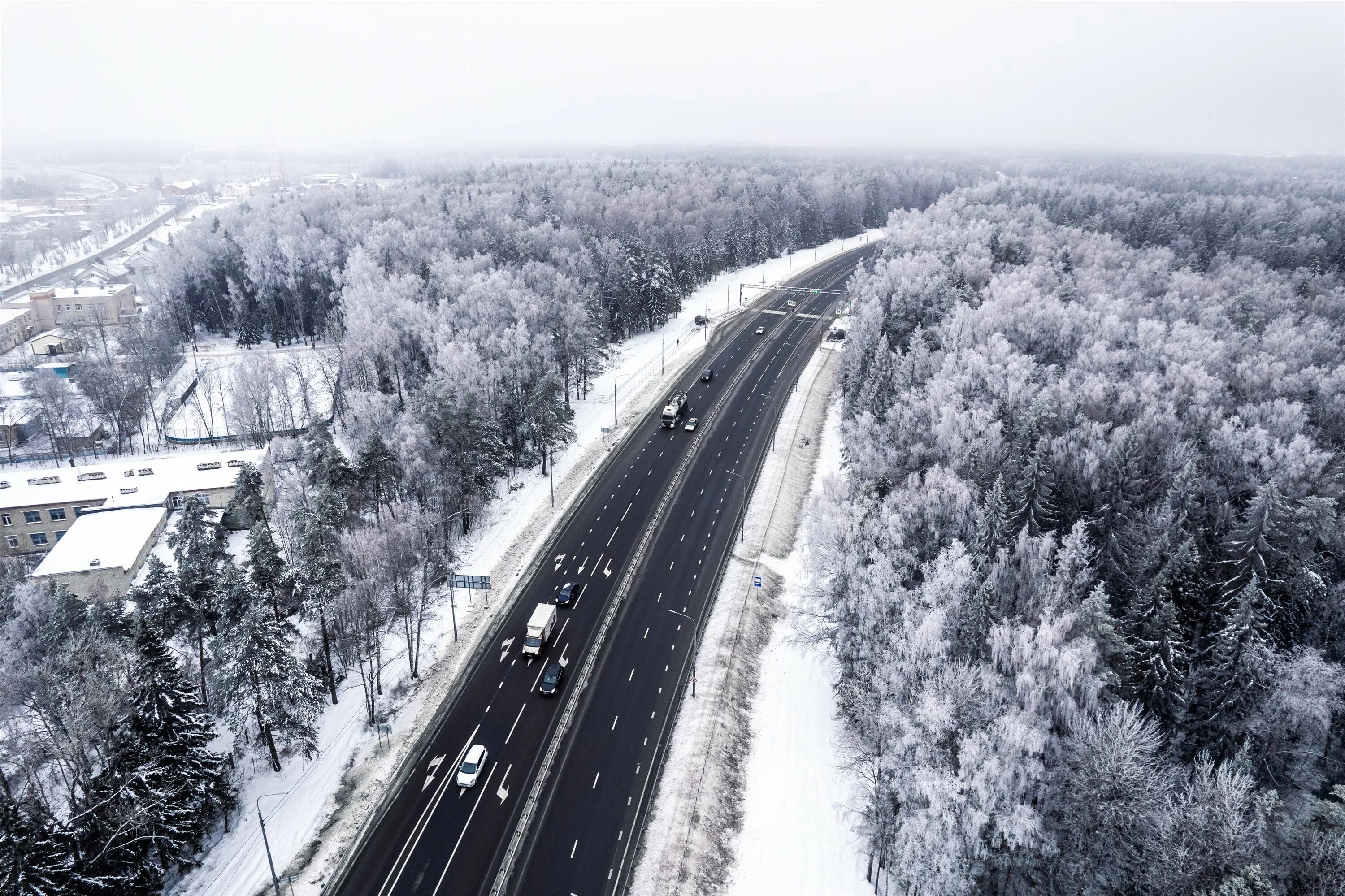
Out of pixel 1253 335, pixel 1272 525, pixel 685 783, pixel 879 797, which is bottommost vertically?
pixel 685 783

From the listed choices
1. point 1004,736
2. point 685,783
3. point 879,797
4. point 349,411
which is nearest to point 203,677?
point 685,783

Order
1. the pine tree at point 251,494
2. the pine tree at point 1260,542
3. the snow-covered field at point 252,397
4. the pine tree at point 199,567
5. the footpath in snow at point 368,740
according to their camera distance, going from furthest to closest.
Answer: the snow-covered field at point 252,397 < the pine tree at point 251,494 < the pine tree at point 199,567 < the pine tree at point 1260,542 < the footpath in snow at point 368,740

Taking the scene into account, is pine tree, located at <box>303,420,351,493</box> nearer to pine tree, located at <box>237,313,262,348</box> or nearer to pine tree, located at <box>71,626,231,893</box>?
pine tree, located at <box>71,626,231,893</box>

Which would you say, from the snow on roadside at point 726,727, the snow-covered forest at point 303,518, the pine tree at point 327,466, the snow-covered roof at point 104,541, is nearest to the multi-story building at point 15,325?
the snow-covered forest at point 303,518

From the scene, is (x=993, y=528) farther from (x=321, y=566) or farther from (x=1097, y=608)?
(x=321, y=566)

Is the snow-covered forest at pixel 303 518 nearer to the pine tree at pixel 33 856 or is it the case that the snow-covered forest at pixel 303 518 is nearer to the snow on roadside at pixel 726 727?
the pine tree at pixel 33 856

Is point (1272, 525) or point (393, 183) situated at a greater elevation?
point (393, 183)

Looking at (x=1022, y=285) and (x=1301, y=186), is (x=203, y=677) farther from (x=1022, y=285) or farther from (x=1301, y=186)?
(x=1301, y=186)
